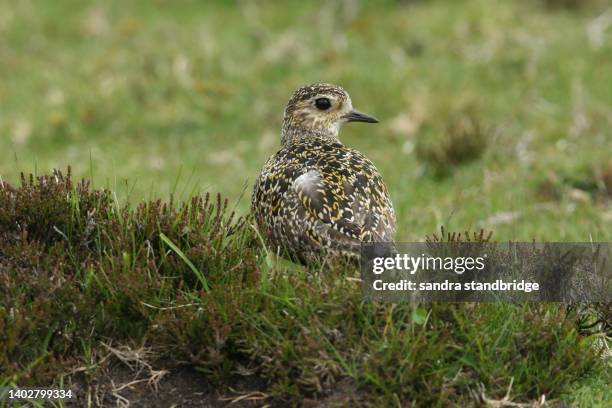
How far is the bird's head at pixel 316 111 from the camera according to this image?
7398mm

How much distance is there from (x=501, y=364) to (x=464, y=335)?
0.21 meters

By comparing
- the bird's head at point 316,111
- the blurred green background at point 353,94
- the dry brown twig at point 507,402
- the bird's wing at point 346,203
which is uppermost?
the blurred green background at point 353,94

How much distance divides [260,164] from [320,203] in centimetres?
558

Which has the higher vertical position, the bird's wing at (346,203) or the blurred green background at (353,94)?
the blurred green background at (353,94)

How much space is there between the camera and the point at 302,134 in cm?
739

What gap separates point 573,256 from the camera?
18.1 ft

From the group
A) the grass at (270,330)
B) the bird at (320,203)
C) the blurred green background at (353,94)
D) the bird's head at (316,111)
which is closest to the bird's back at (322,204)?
the bird at (320,203)

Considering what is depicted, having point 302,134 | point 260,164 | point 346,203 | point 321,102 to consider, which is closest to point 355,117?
point 321,102

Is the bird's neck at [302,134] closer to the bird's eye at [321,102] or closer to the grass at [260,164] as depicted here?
the bird's eye at [321,102]

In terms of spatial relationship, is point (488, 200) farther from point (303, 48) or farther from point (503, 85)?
point (303, 48)

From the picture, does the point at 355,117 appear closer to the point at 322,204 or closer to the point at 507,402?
the point at 322,204

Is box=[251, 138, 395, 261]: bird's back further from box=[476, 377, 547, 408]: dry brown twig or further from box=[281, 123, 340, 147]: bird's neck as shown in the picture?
box=[476, 377, 547, 408]: dry brown twig

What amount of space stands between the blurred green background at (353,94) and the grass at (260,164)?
1.5 inches

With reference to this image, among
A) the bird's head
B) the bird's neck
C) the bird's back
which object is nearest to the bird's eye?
the bird's head
